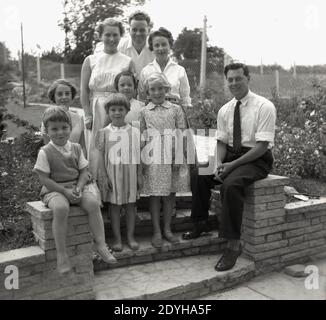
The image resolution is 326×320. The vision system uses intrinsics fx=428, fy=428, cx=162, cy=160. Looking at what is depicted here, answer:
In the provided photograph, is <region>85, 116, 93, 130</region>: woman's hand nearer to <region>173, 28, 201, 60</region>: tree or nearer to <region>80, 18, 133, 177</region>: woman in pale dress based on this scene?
<region>80, 18, 133, 177</region>: woman in pale dress

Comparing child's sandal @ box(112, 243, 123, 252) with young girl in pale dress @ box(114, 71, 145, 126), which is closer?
child's sandal @ box(112, 243, 123, 252)

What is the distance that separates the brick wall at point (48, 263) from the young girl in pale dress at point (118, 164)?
49cm

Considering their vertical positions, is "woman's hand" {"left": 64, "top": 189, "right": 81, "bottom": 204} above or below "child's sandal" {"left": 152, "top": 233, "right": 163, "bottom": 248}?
above

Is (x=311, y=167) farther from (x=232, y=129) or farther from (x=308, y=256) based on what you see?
(x=232, y=129)

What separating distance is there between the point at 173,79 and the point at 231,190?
1.19m

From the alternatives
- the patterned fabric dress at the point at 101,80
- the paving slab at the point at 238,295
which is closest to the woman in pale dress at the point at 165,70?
the patterned fabric dress at the point at 101,80

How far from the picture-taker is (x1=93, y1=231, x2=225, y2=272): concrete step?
3535mm

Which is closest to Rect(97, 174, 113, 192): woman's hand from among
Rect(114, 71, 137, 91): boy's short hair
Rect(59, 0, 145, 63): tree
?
Rect(114, 71, 137, 91): boy's short hair

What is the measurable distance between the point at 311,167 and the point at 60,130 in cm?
341

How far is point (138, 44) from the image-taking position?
4195 millimetres

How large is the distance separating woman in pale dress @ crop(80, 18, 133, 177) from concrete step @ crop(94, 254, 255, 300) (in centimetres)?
108

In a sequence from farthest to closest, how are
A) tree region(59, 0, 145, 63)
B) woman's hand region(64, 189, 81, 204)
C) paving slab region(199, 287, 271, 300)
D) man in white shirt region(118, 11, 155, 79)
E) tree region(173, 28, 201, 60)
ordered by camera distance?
tree region(173, 28, 201, 60)
tree region(59, 0, 145, 63)
man in white shirt region(118, 11, 155, 79)
paving slab region(199, 287, 271, 300)
woman's hand region(64, 189, 81, 204)

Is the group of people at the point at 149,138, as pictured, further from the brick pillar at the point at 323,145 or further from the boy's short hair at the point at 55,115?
the brick pillar at the point at 323,145
